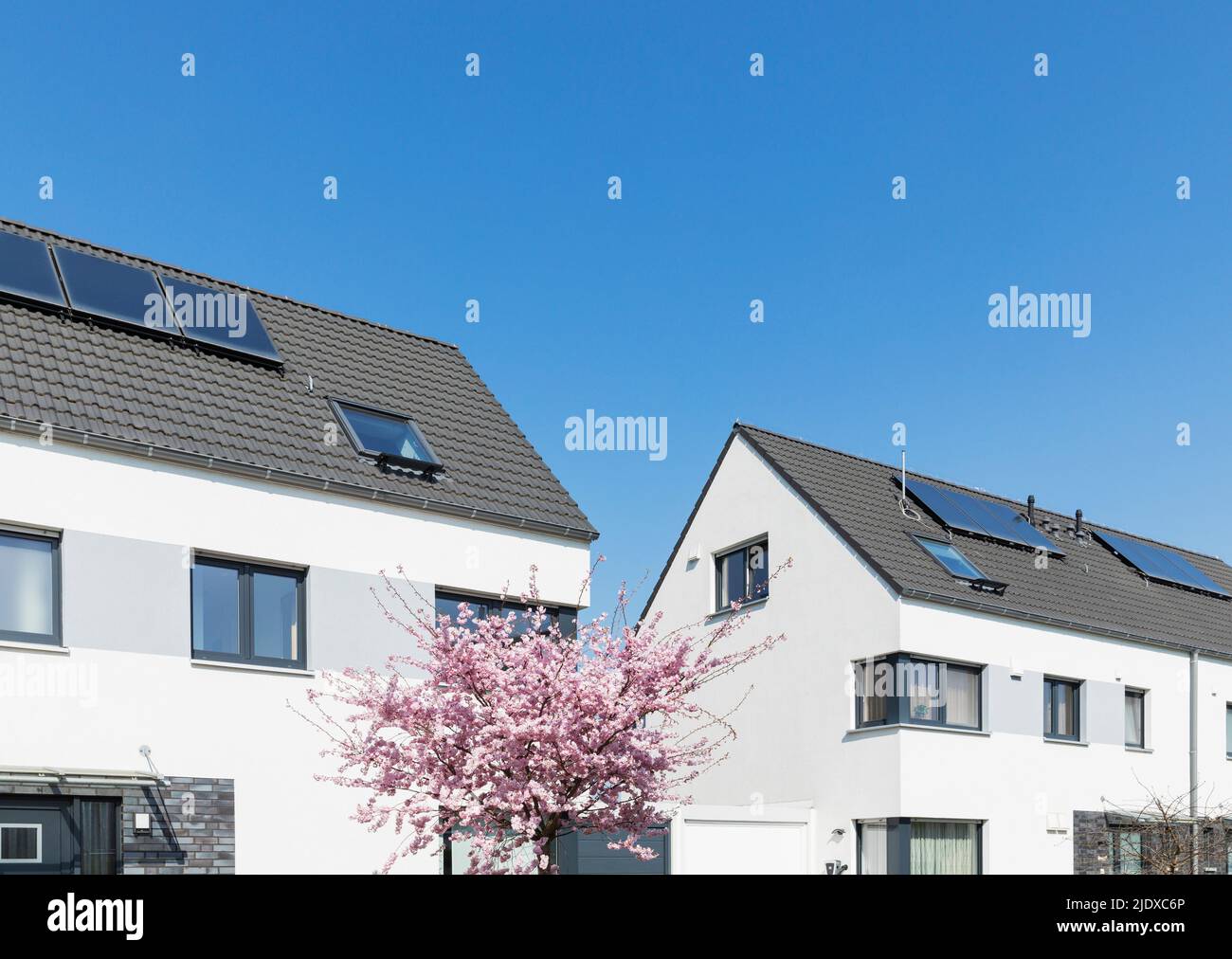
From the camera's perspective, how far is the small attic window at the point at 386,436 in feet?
47.0

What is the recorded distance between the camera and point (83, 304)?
13.5 m

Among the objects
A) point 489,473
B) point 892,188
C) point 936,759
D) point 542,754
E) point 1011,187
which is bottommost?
point 936,759

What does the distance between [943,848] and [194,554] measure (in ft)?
37.8

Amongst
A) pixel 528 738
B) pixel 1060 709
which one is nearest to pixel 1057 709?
pixel 1060 709

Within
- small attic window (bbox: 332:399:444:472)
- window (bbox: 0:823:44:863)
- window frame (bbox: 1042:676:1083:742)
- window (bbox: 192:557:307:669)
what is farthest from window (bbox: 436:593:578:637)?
window frame (bbox: 1042:676:1083:742)

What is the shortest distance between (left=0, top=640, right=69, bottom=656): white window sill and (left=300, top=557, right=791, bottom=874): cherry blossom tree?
2.63 meters

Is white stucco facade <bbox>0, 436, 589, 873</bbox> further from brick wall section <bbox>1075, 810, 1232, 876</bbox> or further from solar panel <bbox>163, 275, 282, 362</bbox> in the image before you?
brick wall section <bbox>1075, 810, 1232, 876</bbox>

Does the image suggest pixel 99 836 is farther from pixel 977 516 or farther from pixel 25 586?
pixel 977 516

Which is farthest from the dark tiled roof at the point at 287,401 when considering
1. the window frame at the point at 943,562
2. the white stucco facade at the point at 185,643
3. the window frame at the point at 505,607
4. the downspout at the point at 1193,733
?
the downspout at the point at 1193,733

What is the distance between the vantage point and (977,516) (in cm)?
2264

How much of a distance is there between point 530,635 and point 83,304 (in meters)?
6.48
